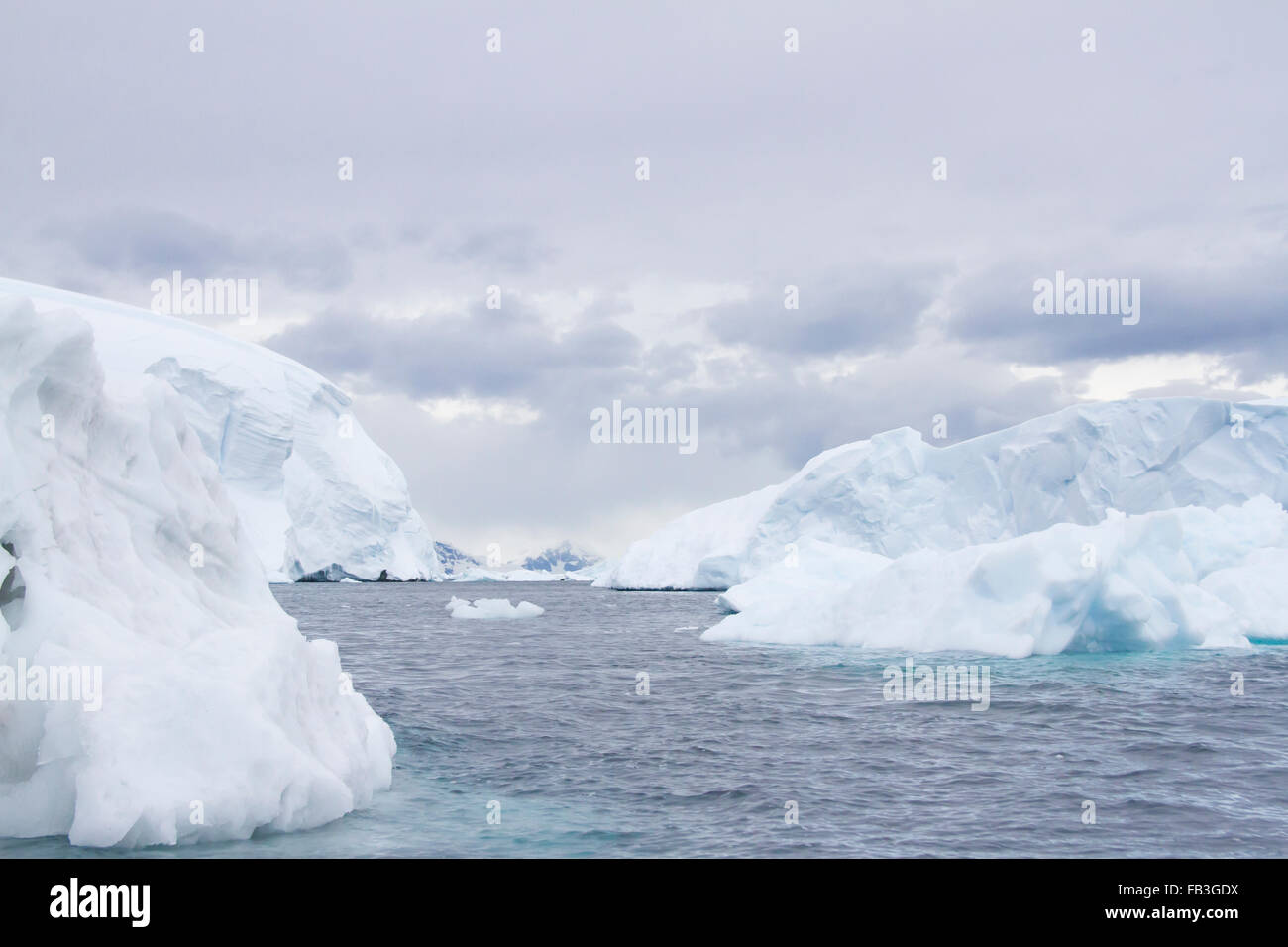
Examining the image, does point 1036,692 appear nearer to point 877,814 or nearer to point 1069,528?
point 1069,528

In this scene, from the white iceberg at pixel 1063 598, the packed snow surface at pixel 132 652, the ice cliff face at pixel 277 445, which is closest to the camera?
the packed snow surface at pixel 132 652

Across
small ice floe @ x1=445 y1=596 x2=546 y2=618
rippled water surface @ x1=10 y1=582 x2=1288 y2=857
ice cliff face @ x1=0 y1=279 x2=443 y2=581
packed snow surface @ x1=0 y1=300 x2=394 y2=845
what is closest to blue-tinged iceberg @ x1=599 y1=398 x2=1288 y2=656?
rippled water surface @ x1=10 y1=582 x2=1288 y2=857

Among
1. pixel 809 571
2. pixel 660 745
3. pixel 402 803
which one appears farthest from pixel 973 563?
pixel 402 803

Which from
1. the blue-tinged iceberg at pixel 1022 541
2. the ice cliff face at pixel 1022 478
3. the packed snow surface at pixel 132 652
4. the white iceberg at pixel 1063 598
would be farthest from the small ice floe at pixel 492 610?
the packed snow surface at pixel 132 652

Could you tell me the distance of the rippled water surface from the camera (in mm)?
6945

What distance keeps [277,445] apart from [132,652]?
5612 cm

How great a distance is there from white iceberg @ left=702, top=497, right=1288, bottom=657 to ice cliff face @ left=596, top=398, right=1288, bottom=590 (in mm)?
13604

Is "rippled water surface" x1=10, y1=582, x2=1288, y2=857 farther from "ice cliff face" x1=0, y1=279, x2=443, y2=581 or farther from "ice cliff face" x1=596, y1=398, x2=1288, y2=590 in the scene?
"ice cliff face" x1=0, y1=279, x2=443, y2=581

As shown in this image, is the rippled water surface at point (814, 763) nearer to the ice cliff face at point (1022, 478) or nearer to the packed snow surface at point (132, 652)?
the packed snow surface at point (132, 652)

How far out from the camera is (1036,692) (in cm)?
1443

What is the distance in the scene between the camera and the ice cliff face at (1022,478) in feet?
127

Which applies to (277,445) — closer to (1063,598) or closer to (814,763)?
(1063,598)

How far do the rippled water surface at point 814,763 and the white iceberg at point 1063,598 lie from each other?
128 centimetres
